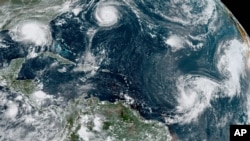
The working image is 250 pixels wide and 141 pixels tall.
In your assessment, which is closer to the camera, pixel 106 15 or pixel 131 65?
pixel 131 65

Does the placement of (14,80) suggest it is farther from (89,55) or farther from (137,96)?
(137,96)

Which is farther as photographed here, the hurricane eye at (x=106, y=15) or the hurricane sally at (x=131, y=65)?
the hurricane eye at (x=106, y=15)

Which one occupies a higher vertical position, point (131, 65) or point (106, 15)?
point (106, 15)

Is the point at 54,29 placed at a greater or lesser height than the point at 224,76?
greater

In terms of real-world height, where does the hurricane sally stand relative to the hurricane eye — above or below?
below

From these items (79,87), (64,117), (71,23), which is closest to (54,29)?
(71,23)

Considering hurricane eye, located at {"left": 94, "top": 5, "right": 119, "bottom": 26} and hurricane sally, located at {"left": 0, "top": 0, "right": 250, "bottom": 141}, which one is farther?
hurricane eye, located at {"left": 94, "top": 5, "right": 119, "bottom": 26}

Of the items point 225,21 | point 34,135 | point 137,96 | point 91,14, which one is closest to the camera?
point 34,135

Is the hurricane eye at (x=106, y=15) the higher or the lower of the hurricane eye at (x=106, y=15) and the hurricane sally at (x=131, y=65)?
the higher
